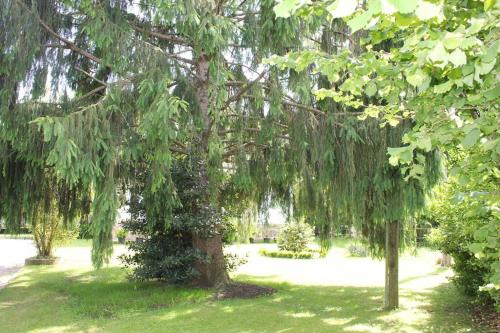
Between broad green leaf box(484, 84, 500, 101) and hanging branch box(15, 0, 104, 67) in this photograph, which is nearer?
broad green leaf box(484, 84, 500, 101)

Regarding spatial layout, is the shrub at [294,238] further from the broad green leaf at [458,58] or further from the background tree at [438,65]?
the broad green leaf at [458,58]

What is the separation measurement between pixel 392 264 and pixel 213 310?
361 centimetres

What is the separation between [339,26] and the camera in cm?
880

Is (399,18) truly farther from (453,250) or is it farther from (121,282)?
(121,282)

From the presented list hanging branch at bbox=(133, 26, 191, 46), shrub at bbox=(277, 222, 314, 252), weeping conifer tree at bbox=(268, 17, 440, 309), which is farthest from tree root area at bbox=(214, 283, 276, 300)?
shrub at bbox=(277, 222, 314, 252)

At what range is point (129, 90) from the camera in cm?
759

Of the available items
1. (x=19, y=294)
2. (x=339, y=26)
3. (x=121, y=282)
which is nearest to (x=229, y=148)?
(x=339, y=26)

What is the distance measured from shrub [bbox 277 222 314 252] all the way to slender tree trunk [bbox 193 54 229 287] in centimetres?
1063

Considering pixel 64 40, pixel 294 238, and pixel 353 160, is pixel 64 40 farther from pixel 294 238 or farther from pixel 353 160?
pixel 294 238

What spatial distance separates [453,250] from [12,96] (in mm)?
8690

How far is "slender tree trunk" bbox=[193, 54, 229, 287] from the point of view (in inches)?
389

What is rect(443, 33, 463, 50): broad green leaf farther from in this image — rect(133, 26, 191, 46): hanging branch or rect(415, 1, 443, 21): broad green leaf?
rect(133, 26, 191, 46): hanging branch

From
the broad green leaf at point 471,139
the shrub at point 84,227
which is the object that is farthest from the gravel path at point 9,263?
the broad green leaf at point 471,139

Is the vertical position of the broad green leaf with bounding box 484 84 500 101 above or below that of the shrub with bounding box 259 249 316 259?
above
